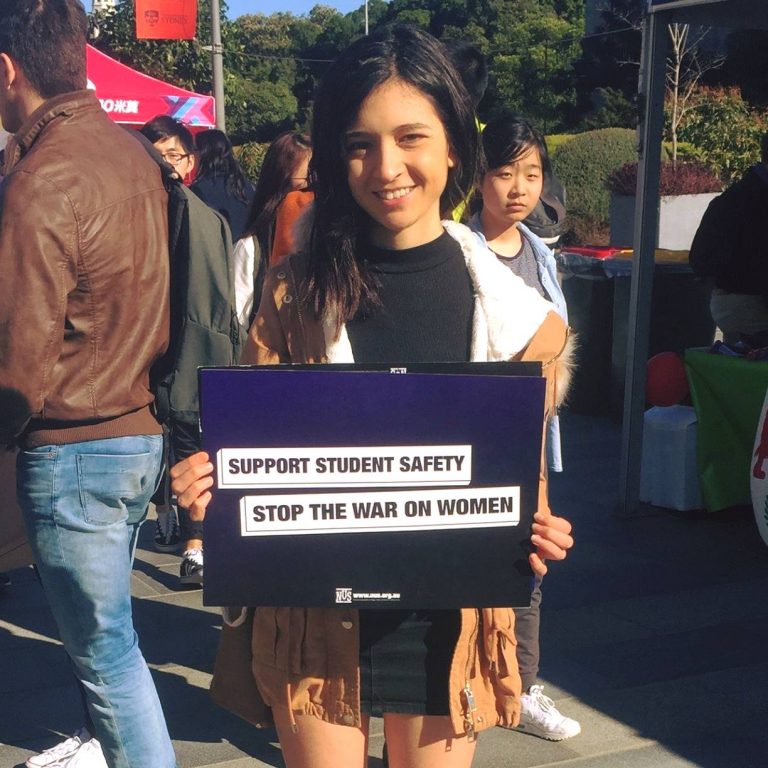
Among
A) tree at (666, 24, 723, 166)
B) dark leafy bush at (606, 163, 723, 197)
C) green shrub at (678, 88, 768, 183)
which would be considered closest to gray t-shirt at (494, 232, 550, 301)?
dark leafy bush at (606, 163, 723, 197)

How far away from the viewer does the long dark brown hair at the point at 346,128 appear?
6.59 feet

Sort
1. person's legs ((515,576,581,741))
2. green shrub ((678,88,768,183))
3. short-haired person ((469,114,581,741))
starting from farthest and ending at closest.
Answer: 1. green shrub ((678,88,768,183))
2. short-haired person ((469,114,581,741))
3. person's legs ((515,576,581,741))

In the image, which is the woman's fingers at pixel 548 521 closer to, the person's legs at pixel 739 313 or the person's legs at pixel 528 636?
the person's legs at pixel 528 636

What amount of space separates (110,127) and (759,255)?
439cm

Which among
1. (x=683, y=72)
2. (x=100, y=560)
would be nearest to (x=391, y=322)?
(x=100, y=560)

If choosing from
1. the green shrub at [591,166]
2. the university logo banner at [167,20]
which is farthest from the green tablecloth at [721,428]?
the green shrub at [591,166]

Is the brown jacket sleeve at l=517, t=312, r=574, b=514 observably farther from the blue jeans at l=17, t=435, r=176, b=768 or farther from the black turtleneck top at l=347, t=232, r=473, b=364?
the blue jeans at l=17, t=435, r=176, b=768

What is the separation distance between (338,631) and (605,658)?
8.76 ft

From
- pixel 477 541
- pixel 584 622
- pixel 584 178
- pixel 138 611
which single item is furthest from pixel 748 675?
pixel 584 178

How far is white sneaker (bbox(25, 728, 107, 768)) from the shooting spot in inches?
139

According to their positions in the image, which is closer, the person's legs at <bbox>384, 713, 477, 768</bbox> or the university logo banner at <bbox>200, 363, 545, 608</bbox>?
the university logo banner at <bbox>200, 363, 545, 608</bbox>

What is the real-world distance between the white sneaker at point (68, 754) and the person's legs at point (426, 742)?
177 centimetres

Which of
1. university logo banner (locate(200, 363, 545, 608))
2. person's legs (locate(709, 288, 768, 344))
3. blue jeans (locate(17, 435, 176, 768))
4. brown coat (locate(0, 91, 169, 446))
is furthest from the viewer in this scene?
person's legs (locate(709, 288, 768, 344))

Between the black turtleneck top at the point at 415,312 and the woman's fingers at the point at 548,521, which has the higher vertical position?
the black turtleneck top at the point at 415,312
